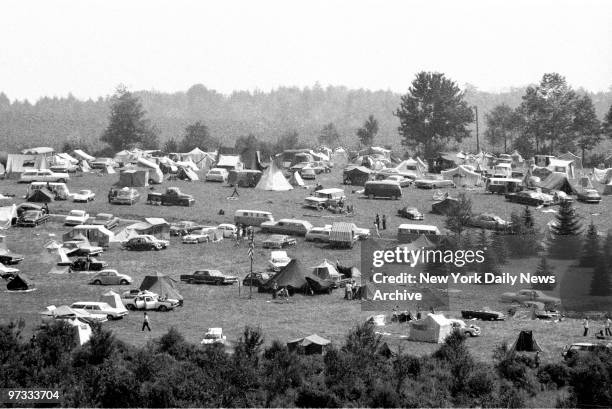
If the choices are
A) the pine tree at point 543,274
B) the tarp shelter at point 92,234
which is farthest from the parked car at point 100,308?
the pine tree at point 543,274

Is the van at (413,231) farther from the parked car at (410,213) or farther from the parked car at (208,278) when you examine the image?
the parked car at (208,278)

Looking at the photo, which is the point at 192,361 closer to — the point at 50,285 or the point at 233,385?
the point at 233,385

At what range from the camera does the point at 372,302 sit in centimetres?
3053

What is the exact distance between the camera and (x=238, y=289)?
106 feet

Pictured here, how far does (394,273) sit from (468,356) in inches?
374

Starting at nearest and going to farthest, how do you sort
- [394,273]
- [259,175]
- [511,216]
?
[394,273] < [511,216] < [259,175]

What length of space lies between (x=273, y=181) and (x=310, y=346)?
26.9 meters

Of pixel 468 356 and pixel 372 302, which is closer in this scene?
pixel 468 356

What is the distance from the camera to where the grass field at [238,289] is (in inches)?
1077

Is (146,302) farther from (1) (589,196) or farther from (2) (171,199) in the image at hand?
(1) (589,196)

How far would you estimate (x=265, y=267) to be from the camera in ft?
116

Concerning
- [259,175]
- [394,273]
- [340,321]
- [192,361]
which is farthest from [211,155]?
[192,361]

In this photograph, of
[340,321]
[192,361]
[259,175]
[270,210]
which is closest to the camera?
[192,361]

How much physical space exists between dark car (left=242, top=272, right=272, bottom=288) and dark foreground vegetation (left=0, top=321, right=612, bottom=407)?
747cm
